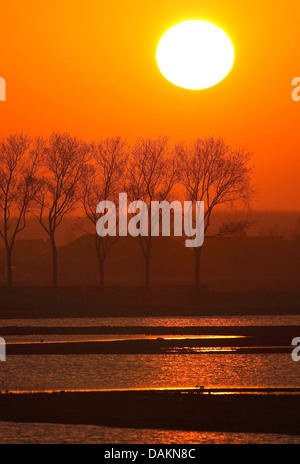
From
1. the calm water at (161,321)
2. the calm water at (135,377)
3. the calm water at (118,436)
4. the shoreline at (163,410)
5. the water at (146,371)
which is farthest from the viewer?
the calm water at (161,321)

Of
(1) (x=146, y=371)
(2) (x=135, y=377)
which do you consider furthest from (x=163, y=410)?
(1) (x=146, y=371)

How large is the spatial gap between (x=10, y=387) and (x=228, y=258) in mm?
115952

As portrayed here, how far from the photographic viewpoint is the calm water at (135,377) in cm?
905

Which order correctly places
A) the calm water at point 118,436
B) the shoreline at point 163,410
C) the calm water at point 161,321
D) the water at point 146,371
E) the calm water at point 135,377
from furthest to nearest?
the calm water at point 161,321 → the water at point 146,371 → the shoreline at point 163,410 → the calm water at point 135,377 → the calm water at point 118,436

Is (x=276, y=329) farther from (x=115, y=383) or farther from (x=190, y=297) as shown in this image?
(x=190, y=297)

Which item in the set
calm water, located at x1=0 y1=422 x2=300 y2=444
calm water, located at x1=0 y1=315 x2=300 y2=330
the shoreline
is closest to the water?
the shoreline

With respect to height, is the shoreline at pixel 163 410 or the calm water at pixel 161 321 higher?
the calm water at pixel 161 321

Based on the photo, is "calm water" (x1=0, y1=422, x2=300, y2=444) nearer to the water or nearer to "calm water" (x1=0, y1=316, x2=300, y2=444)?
"calm water" (x1=0, y1=316, x2=300, y2=444)

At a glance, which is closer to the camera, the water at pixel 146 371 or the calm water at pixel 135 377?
the calm water at pixel 135 377

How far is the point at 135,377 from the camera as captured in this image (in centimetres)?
1374

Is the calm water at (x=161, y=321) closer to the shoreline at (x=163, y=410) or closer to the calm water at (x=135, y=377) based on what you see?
the calm water at (x=135, y=377)

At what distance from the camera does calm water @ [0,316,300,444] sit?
905 cm

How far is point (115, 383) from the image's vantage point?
1304cm

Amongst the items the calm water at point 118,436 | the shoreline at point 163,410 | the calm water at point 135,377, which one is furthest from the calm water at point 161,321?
the calm water at point 118,436
